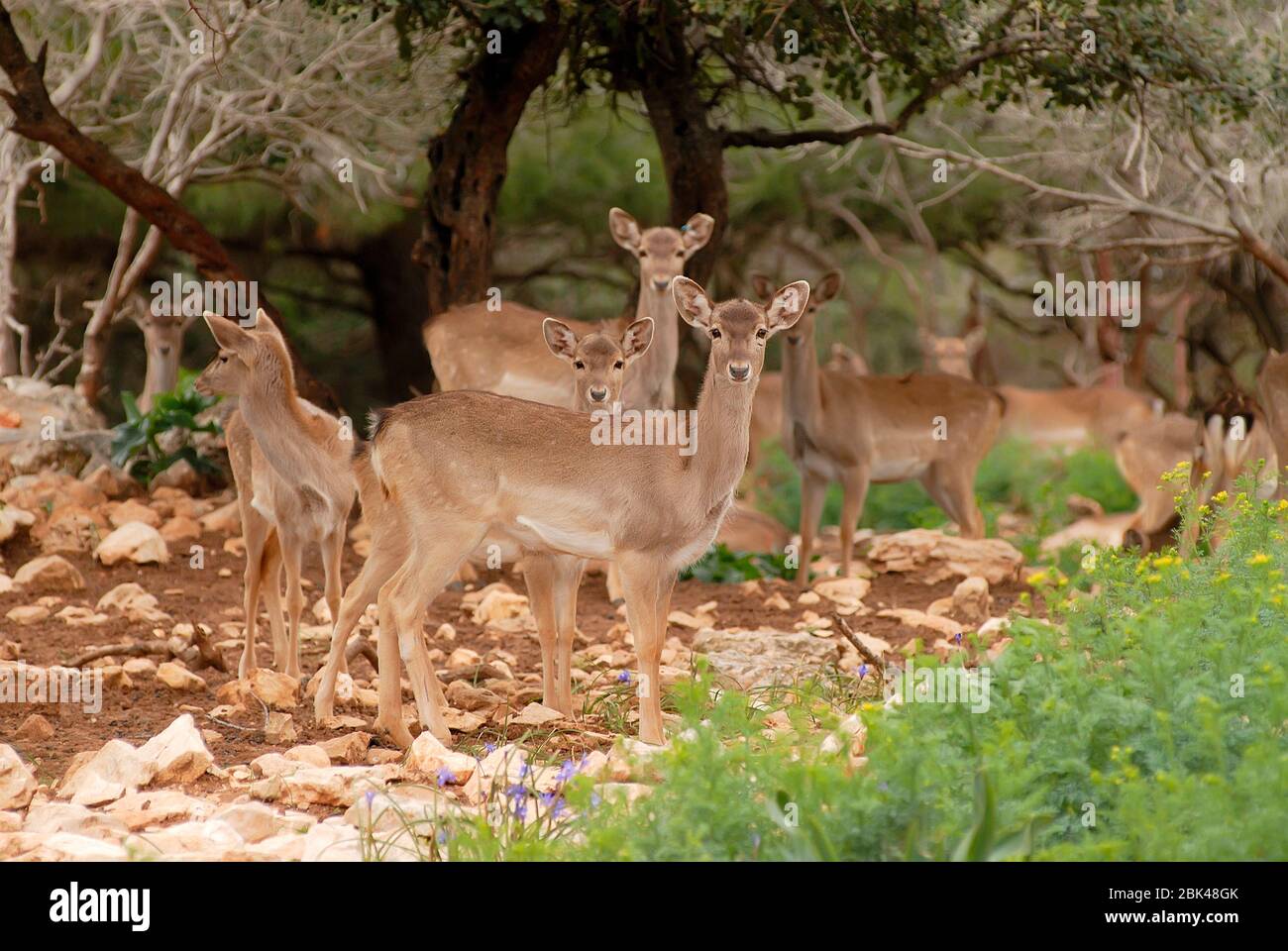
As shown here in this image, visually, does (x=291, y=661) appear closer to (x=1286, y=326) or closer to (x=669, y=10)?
(x=669, y=10)

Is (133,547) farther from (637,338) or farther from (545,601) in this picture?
(545,601)

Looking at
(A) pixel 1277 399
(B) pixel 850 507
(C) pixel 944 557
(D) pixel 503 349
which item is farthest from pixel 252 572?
(A) pixel 1277 399

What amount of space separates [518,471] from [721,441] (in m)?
0.84

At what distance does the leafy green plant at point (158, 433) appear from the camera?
1170cm

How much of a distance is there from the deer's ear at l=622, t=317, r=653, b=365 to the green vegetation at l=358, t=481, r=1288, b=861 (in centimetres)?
343

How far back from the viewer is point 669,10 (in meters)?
10.6

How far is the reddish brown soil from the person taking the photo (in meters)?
6.51

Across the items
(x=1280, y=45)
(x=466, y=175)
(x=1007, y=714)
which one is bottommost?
(x=1007, y=714)

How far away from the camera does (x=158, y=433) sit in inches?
470

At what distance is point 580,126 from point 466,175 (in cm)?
608

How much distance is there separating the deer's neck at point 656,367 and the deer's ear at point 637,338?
159 cm
